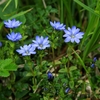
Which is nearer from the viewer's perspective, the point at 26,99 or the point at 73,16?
the point at 26,99

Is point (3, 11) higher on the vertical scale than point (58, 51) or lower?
higher

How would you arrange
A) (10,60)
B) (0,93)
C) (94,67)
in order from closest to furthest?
(10,60)
(0,93)
(94,67)

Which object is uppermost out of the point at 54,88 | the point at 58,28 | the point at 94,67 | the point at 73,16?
the point at 73,16

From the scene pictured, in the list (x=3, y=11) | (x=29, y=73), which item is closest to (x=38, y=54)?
(x=29, y=73)

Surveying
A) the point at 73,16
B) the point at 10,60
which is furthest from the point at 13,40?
the point at 73,16

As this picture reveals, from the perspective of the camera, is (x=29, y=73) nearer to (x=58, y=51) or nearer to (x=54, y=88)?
(x=54, y=88)

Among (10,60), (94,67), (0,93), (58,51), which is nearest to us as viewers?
(10,60)

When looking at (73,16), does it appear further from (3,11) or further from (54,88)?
(54,88)

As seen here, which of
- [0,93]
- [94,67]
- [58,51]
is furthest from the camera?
[58,51]

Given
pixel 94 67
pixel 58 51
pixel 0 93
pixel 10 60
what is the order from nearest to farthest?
pixel 10 60
pixel 0 93
pixel 94 67
pixel 58 51

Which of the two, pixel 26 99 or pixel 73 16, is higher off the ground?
pixel 73 16
